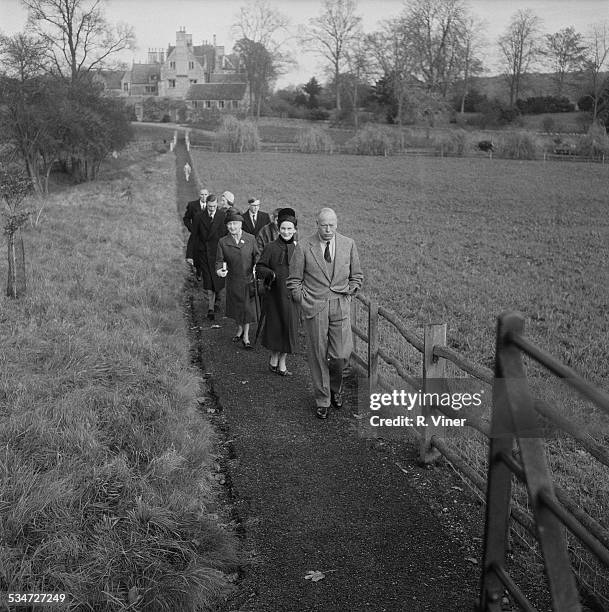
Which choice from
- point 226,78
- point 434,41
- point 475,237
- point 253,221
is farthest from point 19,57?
point 226,78

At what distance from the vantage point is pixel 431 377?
5.98 metres

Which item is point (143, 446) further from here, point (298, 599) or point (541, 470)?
point (541, 470)

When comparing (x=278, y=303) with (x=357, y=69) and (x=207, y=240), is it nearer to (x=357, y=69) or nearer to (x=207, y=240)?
(x=207, y=240)

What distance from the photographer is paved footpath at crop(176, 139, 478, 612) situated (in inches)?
168

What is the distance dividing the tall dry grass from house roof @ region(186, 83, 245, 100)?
98900mm

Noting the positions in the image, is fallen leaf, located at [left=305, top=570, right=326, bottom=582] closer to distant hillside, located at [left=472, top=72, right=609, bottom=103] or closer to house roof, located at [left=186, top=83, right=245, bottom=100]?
distant hillside, located at [left=472, top=72, right=609, bottom=103]

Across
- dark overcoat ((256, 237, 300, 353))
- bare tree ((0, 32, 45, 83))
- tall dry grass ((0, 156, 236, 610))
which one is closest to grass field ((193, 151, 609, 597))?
dark overcoat ((256, 237, 300, 353))

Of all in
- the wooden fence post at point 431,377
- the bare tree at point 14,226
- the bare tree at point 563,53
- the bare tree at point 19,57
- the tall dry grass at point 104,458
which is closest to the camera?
the tall dry grass at point 104,458

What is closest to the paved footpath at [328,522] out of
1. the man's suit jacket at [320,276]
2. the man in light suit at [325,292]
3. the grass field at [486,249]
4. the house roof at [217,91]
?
the man in light suit at [325,292]

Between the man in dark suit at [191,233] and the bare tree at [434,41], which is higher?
the bare tree at [434,41]

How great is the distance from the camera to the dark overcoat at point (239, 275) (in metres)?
9.86

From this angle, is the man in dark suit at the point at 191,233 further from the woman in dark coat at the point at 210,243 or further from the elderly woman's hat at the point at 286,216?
the elderly woman's hat at the point at 286,216

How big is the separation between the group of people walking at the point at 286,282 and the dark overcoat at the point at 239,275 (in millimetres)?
14

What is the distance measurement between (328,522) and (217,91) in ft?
351
